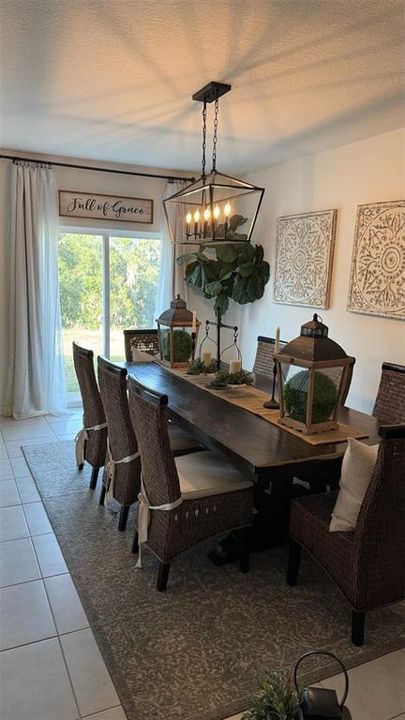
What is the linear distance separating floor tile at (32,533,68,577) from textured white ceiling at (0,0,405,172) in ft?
8.76

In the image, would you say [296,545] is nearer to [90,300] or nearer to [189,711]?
[189,711]

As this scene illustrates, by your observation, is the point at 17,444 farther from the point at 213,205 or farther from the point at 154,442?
the point at 213,205

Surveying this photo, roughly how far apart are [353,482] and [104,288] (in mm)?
4144

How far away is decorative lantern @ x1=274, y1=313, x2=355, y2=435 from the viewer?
2.33 m

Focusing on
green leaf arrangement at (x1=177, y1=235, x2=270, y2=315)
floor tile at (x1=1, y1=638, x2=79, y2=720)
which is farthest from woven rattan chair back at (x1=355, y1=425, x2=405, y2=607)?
green leaf arrangement at (x1=177, y1=235, x2=270, y2=315)

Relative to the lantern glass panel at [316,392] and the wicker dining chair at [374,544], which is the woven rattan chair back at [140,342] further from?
the wicker dining chair at [374,544]

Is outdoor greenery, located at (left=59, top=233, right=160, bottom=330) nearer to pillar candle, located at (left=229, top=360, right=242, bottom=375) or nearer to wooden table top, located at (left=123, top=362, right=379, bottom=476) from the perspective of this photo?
wooden table top, located at (left=123, top=362, right=379, bottom=476)

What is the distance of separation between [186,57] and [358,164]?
6.69 feet

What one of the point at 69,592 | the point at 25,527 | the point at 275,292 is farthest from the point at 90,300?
the point at 69,592

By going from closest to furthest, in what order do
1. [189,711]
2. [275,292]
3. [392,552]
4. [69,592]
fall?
[189,711], [392,552], [69,592], [275,292]

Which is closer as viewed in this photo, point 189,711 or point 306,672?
point 189,711

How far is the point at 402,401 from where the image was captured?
115 inches

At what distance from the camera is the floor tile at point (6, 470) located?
364 centimetres

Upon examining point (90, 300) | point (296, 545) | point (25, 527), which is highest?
point (90, 300)
